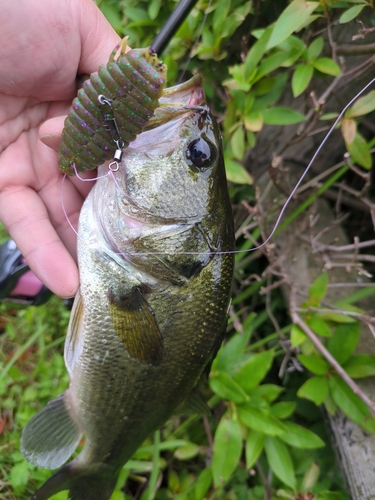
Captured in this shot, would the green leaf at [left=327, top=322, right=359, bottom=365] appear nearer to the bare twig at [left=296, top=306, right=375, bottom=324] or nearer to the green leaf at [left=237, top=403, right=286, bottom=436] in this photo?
the bare twig at [left=296, top=306, right=375, bottom=324]

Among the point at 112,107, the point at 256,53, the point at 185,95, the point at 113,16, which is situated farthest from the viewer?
the point at 113,16

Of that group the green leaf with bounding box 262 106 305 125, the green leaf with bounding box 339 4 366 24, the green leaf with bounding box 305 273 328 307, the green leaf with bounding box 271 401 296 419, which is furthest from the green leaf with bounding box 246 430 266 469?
the green leaf with bounding box 339 4 366 24

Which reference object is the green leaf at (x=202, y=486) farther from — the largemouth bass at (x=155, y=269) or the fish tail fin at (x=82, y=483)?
the largemouth bass at (x=155, y=269)

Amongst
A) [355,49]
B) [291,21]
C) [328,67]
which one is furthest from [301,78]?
[355,49]

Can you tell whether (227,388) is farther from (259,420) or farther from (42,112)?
(42,112)

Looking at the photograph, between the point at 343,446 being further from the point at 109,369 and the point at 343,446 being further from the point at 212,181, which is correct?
the point at 212,181

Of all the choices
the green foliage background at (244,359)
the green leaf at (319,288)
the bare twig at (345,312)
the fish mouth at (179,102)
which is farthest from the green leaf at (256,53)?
the bare twig at (345,312)
